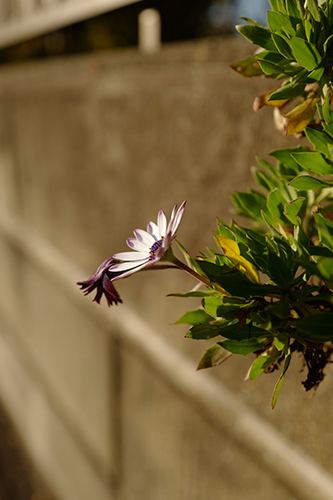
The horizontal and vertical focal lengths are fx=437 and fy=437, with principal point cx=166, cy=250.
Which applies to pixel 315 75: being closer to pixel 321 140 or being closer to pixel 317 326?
pixel 321 140

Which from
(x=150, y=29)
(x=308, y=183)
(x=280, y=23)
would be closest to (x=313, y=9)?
(x=280, y=23)

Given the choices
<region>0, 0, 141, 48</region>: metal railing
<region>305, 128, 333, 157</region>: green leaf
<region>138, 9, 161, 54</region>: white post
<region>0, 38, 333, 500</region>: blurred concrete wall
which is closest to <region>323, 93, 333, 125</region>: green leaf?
<region>305, 128, 333, 157</region>: green leaf

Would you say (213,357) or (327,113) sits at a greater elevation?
(327,113)

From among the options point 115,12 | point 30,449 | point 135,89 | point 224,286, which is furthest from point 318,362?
point 30,449

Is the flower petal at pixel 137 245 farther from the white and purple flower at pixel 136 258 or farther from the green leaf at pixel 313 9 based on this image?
the green leaf at pixel 313 9

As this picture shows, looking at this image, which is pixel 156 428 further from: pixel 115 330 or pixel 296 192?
pixel 296 192

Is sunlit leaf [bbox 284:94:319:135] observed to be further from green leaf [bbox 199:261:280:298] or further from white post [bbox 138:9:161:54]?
white post [bbox 138:9:161:54]

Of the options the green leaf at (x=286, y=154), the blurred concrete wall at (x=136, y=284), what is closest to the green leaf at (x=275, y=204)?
the green leaf at (x=286, y=154)

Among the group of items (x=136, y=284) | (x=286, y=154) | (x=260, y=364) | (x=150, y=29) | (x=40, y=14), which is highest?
(x=40, y=14)
